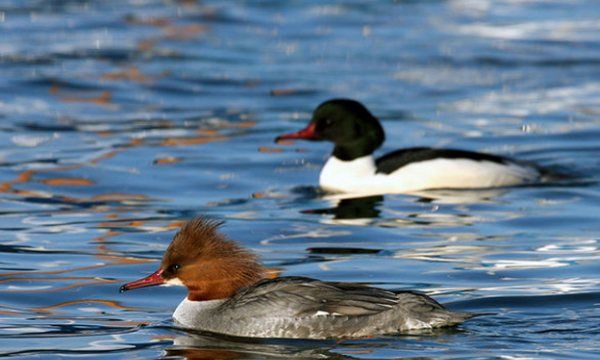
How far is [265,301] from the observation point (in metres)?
8.13

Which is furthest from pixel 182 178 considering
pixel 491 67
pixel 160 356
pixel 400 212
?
pixel 491 67

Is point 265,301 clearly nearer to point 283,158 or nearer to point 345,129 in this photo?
point 345,129

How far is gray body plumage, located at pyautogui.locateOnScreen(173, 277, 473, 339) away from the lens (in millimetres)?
7992

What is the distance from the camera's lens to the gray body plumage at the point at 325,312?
7992mm

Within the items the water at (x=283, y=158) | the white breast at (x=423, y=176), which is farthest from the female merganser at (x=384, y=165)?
the water at (x=283, y=158)

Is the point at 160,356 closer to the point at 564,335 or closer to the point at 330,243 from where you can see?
the point at 564,335

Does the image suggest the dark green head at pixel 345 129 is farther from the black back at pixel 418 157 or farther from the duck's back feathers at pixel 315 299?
the duck's back feathers at pixel 315 299

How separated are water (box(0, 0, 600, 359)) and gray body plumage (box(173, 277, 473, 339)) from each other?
9cm

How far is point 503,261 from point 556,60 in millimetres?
12343

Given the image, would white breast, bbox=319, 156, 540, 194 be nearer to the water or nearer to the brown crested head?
the water

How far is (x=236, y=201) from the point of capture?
13.4m

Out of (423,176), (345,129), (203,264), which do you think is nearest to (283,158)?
(345,129)

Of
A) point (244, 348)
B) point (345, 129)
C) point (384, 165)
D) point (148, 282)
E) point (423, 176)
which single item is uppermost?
point (345, 129)

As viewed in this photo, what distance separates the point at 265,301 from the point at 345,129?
6132 mm
